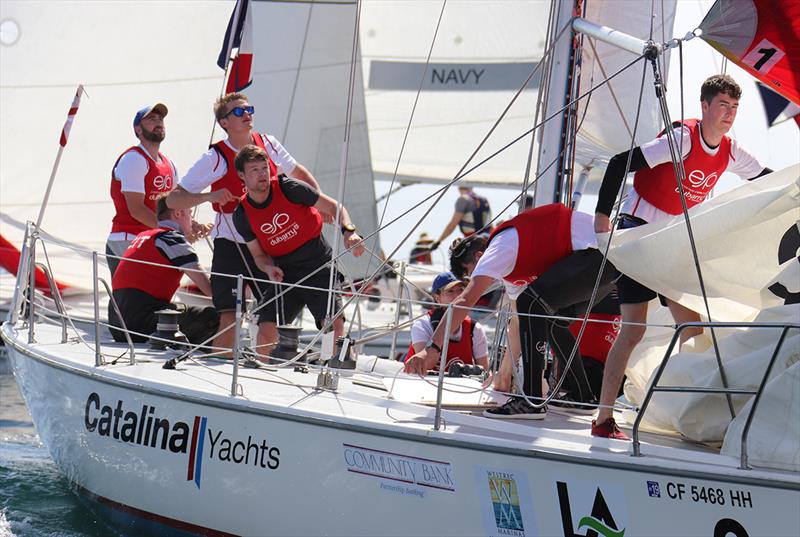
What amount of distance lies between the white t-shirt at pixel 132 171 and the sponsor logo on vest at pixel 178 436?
156cm

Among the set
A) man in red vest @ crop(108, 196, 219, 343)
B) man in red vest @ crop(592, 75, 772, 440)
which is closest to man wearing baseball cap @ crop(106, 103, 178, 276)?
man in red vest @ crop(108, 196, 219, 343)

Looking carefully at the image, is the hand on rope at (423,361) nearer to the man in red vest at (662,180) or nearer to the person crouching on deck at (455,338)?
the person crouching on deck at (455,338)

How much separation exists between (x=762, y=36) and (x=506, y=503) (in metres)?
1.85

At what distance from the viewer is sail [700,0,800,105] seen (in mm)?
3898

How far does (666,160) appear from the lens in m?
4.36

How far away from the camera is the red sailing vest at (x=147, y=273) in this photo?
559cm

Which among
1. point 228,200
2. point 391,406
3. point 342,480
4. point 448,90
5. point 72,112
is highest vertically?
point 448,90

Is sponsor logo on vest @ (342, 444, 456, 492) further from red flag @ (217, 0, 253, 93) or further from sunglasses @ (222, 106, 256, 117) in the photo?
red flag @ (217, 0, 253, 93)

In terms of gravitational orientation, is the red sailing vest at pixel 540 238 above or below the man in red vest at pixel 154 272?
above

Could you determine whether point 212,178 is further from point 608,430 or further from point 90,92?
point 90,92

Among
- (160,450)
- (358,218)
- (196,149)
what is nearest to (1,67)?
(196,149)

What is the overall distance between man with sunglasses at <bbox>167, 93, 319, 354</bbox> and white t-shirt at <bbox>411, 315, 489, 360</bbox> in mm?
881

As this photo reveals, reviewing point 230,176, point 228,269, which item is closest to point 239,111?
point 230,176

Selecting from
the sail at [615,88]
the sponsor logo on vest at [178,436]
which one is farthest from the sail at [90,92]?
the sponsor logo on vest at [178,436]
